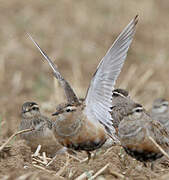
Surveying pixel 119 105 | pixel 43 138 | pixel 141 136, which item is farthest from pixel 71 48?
pixel 141 136

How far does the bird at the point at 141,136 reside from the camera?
7.33m

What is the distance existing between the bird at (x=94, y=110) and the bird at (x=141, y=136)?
33cm

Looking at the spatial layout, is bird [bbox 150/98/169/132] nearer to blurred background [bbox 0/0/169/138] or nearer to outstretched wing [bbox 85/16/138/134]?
blurred background [bbox 0/0/169/138]

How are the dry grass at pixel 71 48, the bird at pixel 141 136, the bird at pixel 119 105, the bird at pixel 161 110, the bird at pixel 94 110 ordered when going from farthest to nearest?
the dry grass at pixel 71 48
the bird at pixel 161 110
the bird at pixel 119 105
the bird at pixel 94 110
the bird at pixel 141 136

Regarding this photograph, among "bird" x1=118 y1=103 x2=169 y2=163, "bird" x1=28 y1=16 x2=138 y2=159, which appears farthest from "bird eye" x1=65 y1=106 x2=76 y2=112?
"bird" x1=118 y1=103 x2=169 y2=163

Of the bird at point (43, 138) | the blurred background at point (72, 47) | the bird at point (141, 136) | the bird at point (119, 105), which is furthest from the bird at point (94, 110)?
the blurred background at point (72, 47)

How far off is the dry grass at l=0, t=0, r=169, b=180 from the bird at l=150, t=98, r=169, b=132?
101cm

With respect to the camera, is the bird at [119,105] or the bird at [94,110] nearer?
the bird at [94,110]

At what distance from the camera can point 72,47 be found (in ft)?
52.9

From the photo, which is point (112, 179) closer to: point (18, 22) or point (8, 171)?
point (8, 171)

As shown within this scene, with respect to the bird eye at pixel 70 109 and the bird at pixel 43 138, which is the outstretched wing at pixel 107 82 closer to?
the bird eye at pixel 70 109

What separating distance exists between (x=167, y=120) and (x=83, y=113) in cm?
450

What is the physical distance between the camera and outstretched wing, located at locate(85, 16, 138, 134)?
768 cm

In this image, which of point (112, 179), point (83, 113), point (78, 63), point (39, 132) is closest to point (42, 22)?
point (78, 63)
